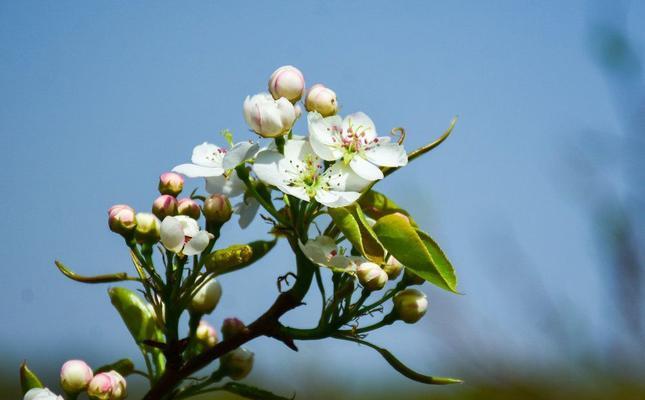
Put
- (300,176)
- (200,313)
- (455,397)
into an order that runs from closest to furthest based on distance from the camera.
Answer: (300,176)
(200,313)
(455,397)

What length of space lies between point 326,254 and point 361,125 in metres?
0.33

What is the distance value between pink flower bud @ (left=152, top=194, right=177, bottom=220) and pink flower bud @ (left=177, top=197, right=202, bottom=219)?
10 millimetres

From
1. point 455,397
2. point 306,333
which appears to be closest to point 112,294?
point 306,333

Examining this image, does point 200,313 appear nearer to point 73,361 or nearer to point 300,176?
point 73,361

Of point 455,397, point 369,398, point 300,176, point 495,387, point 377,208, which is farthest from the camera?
point 369,398

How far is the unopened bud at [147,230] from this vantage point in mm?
1704

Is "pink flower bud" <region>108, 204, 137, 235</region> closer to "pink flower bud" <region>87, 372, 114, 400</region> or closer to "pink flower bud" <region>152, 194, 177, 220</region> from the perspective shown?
"pink flower bud" <region>152, 194, 177, 220</region>

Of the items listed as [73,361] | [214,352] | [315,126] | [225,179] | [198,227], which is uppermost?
[315,126]

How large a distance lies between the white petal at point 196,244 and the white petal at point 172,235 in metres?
0.01

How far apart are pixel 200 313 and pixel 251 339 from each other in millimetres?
285

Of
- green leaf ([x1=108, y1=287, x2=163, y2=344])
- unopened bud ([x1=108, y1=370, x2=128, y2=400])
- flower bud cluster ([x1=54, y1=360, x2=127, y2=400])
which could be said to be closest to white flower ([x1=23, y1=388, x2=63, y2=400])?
flower bud cluster ([x1=54, y1=360, x2=127, y2=400])

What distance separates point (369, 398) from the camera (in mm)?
4547

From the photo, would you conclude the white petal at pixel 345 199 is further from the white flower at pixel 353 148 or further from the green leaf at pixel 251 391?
the green leaf at pixel 251 391

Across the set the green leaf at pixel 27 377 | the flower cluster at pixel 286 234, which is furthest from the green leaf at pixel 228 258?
the green leaf at pixel 27 377
